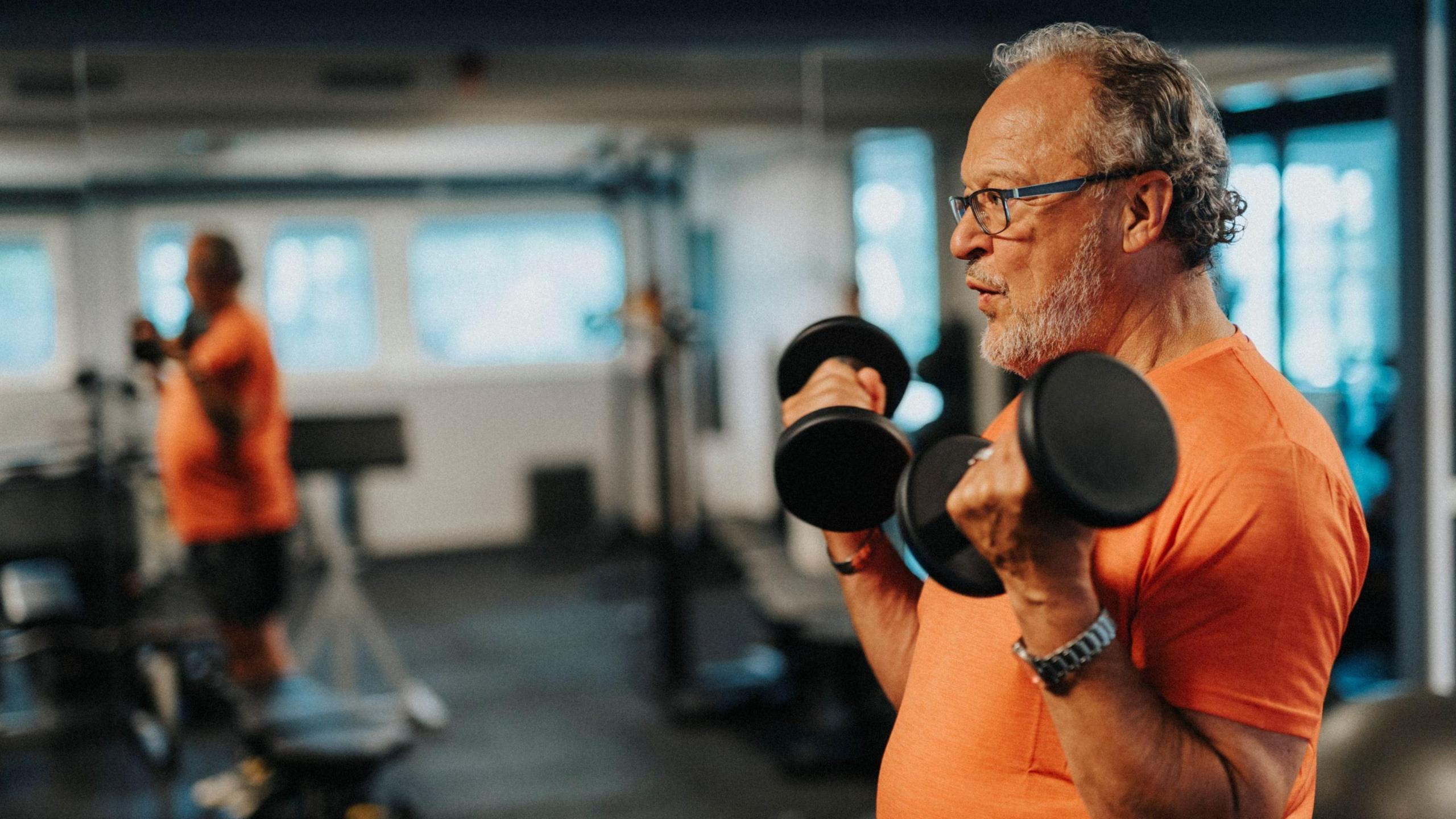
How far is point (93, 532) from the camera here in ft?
9.45

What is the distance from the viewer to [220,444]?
2988mm

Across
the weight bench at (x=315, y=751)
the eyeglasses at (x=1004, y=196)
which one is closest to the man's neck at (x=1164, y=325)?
the eyeglasses at (x=1004, y=196)

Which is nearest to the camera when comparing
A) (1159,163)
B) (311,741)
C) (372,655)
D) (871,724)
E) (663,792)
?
(1159,163)

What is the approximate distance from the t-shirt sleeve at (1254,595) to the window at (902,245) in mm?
2377

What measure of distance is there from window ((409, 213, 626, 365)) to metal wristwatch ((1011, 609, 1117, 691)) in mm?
3337

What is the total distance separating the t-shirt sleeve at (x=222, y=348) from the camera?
2922 millimetres

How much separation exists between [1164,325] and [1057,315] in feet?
0.32

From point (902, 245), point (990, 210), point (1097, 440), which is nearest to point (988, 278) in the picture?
point (990, 210)

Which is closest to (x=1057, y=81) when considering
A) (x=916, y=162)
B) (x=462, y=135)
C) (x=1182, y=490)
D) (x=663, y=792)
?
(x=1182, y=490)

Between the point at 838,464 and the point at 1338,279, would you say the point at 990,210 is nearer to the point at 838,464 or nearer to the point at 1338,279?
the point at 838,464

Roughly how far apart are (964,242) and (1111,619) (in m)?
0.35

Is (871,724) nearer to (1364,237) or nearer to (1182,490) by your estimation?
(1364,237)

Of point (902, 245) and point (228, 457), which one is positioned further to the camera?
point (902, 245)

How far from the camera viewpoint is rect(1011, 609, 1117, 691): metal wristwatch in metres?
0.75
